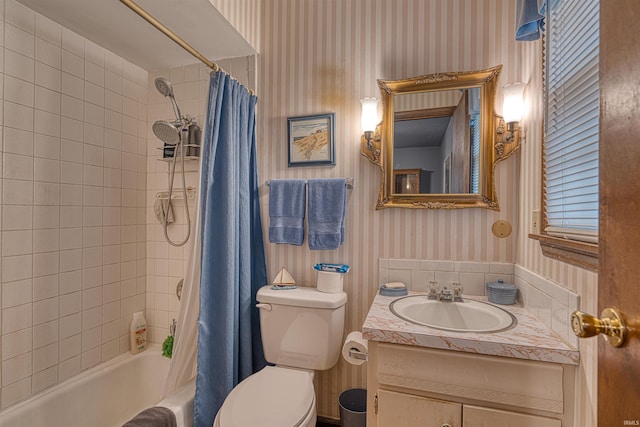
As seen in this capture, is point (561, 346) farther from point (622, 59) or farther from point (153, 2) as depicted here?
point (153, 2)

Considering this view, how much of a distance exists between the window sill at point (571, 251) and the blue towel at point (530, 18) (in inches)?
30.6

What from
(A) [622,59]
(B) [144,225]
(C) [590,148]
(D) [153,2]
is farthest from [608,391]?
(B) [144,225]

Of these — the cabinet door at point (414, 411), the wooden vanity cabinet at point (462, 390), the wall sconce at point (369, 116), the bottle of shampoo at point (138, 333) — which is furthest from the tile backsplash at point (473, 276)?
the bottle of shampoo at point (138, 333)

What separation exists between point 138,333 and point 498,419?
6.67ft

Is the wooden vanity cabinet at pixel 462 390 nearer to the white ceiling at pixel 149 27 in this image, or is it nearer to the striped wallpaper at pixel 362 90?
the striped wallpaper at pixel 362 90

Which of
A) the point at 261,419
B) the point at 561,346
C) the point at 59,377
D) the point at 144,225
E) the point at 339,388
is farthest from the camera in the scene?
the point at 144,225

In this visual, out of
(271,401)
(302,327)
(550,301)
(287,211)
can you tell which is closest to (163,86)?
(287,211)

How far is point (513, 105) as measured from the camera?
1.36m

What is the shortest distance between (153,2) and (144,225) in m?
1.34

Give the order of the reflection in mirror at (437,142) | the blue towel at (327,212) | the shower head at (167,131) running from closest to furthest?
the reflection in mirror at (437,142) < the blue towel at (327,212) < the shower head at (167,131)

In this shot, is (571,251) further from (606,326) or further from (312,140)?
(312,140)

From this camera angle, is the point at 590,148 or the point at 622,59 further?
the point at 590,148

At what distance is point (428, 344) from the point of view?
1.00m

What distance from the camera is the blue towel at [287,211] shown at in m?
1.70
